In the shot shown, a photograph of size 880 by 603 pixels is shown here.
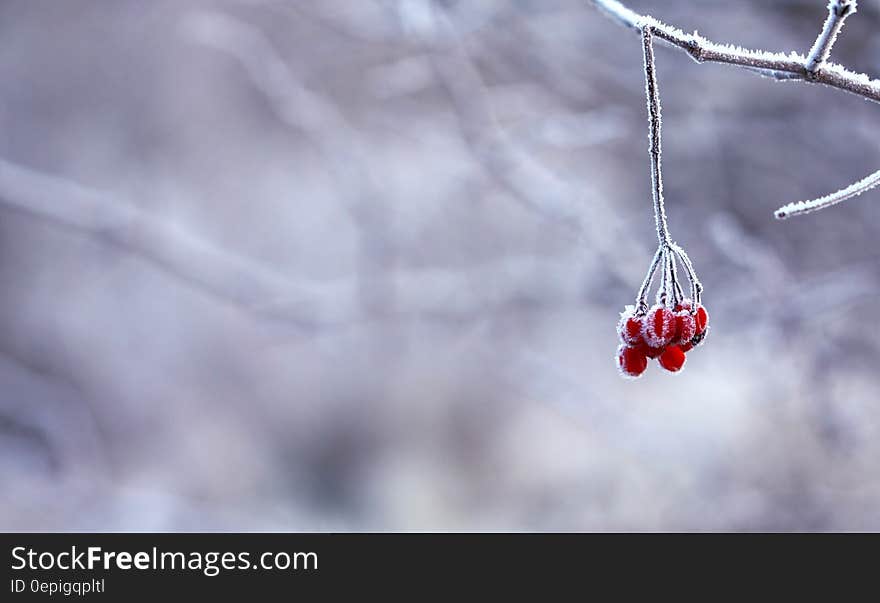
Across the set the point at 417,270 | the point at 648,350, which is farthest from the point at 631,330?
the point at 417,270

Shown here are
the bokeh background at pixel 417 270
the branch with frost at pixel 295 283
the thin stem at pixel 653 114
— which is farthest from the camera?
the branch with frost at pixel 295 283

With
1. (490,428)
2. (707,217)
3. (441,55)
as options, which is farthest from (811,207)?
(490,428)

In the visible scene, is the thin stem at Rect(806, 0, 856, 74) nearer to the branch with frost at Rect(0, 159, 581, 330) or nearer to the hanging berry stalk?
the hanging berry stalk

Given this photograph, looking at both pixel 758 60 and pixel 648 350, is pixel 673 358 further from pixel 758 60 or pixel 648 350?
pixel 758 60

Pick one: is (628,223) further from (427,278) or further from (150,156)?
(150,156)

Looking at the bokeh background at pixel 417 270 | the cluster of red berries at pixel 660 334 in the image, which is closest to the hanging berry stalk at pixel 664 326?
the cluster of red berries at pixel 660 334

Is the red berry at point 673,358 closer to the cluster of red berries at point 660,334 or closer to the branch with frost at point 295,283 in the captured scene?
the cluster of red berries at point 660,334
